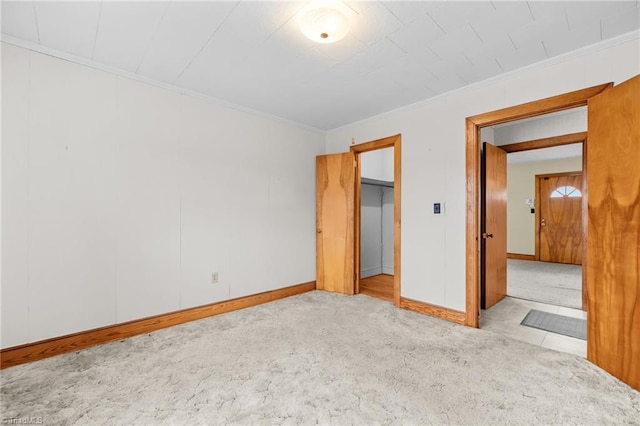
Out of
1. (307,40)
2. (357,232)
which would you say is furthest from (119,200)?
(357,232)

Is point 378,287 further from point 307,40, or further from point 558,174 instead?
point 558,174

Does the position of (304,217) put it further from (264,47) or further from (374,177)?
(264,47)

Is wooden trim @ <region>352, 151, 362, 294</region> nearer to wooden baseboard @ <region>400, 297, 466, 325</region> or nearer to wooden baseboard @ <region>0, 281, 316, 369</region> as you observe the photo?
wooden baseboard @ <region>400, 297, 466, 325</region>

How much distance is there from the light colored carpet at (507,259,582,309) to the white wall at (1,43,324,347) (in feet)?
12.5

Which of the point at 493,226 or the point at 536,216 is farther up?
the point at 536,216

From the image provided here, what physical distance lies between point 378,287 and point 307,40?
12.1 feet

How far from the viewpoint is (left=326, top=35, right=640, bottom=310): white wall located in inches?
102

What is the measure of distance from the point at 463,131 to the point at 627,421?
2565 millimetres

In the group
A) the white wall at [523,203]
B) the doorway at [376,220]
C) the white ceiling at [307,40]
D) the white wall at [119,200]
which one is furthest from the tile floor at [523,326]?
the white wall at [523,203]

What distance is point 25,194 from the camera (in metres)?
2.26

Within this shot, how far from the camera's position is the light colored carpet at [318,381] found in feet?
5.46

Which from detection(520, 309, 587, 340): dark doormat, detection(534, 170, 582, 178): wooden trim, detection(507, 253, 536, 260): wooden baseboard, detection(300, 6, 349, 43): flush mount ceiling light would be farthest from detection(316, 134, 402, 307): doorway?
detection(534, 170, 582, 178): wooden trim

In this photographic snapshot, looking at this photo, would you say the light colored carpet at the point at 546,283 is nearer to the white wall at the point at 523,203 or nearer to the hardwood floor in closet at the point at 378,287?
the white wall at the point at 523,203

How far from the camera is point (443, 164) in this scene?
A: 128 inches
